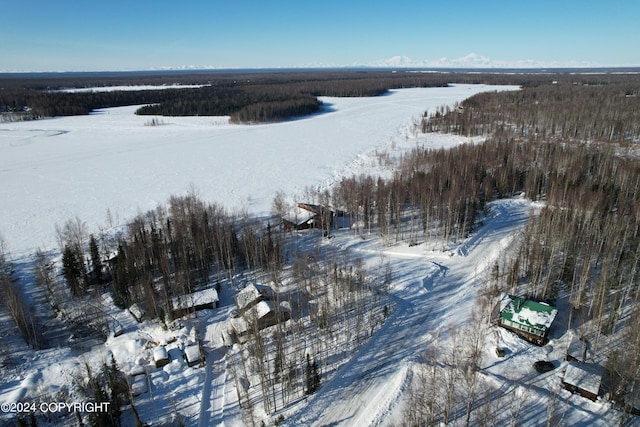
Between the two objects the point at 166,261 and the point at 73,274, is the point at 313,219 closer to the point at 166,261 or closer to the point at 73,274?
the point at 166,261

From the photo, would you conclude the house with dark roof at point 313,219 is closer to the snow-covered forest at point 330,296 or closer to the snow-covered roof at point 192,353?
the snow-covered forest at point 330,296

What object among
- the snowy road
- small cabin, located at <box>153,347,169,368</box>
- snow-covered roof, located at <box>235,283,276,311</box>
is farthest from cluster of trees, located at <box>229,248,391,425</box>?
small cabin, located at <box>153,347,169,368</box>

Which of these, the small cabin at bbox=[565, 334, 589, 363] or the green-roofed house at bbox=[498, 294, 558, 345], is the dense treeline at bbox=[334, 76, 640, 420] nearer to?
the small cabin at bbox=[565, 334, 589, 363]

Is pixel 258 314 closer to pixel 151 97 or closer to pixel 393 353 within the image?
pixel 393 353

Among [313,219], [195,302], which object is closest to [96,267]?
[195,302]

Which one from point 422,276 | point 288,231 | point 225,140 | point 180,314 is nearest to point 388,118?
point 225,140
